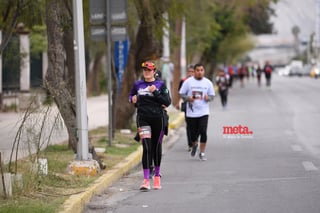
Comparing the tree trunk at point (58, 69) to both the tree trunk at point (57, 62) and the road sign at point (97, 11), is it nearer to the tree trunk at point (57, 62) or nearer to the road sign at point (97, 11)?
the tree trunk at point (57, 62)

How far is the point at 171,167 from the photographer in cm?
1484

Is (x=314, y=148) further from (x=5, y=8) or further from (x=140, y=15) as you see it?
(x=5, y=8)

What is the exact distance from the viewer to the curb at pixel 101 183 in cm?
993

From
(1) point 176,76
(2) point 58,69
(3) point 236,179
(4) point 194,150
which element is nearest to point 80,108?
(2) point 58,69

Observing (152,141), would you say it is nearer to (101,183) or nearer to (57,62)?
(101,183)

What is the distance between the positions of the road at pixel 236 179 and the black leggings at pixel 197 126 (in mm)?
495

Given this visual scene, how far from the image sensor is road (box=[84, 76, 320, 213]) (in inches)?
405

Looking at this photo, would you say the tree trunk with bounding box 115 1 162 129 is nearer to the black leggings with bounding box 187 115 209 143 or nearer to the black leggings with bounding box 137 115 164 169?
the black leggings with bounding box 187 115 209 143

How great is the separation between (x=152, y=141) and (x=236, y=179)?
1623mm

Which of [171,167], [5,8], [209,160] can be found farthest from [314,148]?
[5,8]

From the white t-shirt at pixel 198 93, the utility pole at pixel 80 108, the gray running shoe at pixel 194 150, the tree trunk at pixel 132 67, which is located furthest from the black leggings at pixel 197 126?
the tree trunk at pixel 132 67

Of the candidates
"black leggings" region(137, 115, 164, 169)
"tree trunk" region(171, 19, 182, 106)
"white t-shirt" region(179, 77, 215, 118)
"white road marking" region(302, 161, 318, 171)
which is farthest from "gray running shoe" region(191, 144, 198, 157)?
"tree trunk" region(171, 19, 182, 106)

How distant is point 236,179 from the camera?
1279 centimetres

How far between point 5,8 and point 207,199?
10.2 metres
